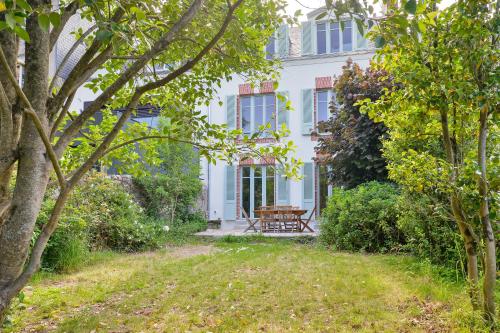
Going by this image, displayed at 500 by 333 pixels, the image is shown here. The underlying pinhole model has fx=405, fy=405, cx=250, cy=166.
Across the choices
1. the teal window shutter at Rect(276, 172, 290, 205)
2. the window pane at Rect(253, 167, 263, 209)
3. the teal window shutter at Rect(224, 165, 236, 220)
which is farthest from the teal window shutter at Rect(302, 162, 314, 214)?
the teal window shutter at Rect(224, 165, 236, 220)

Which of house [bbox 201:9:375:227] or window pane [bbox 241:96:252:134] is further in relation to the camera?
window pane [bbox 241:96:252:134]

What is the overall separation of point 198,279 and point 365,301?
2330 mm

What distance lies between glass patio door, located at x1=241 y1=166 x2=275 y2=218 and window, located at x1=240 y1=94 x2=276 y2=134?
5.96 ft

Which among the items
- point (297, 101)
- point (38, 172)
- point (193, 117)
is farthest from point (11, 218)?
point (297, 101)

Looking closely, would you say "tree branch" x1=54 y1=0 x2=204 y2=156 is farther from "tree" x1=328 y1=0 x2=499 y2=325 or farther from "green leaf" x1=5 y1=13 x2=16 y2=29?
"tree" x1=328 y1=0 x2=499 y2=325

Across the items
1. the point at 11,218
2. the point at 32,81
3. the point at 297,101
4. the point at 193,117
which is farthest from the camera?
the point at 297,101

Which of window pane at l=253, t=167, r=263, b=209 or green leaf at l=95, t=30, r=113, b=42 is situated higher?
green leaf at l=95, t=30, r=113, b=42

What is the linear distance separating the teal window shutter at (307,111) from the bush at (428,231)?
9589 millimetres

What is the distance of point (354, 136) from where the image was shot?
9461mm

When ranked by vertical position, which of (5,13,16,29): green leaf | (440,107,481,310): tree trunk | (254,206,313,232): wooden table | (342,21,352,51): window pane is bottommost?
(254,206,313,232): wooden table

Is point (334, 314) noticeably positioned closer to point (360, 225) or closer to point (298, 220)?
point (360, 225)

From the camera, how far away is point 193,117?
123 inches

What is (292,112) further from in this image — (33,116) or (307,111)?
(33,116)

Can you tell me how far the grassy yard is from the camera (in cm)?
350
